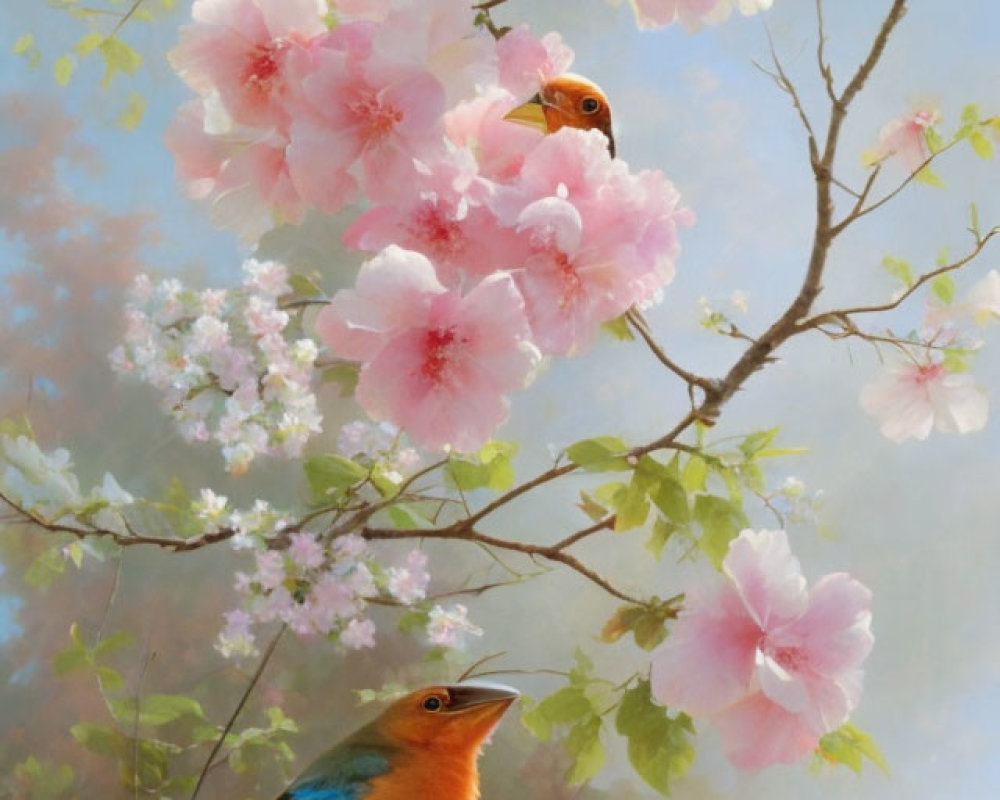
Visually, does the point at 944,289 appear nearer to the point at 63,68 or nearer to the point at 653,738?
the point at 653,738

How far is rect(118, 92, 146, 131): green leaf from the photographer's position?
35.3 inches

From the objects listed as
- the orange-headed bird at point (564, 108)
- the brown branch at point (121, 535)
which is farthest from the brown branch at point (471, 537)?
the orange-headed bird at point (564, 108)

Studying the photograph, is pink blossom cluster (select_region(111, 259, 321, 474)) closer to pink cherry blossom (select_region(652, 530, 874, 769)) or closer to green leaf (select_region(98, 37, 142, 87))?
green leaf (select_region(98, 37, 142, 87))

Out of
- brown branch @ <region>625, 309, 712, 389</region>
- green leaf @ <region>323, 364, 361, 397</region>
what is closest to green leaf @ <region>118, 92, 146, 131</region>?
green leaf @ <region>323, 364, 361, 397</region>

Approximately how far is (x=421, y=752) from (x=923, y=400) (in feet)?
1.48

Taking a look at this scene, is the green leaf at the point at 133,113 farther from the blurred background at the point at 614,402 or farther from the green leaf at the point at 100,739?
the green leaf at the point at 100,739

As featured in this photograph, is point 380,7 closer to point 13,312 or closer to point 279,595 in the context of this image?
point 279,595

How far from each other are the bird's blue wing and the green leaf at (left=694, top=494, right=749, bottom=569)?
256mm

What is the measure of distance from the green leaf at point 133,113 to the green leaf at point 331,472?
0.33 m

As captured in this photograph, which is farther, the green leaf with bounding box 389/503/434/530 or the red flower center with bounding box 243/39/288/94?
the green leaf with bounding box 389/503/434/530

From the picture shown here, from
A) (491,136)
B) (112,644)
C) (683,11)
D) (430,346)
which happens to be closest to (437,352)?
(430,346)

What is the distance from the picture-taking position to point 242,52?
408 mm

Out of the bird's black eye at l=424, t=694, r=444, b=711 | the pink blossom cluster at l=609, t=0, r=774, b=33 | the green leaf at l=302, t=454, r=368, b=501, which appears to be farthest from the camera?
the green leaf at l=302, t=454, r=368, b=501

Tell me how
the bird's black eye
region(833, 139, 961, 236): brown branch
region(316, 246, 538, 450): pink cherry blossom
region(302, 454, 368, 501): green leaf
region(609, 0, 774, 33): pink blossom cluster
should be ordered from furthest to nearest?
region(302, 454, 368, 501): green leaf, the bird's black eye, region(833, 139, 961, 236): brown branch, region(609, 0, 774, 33): pink blossom cluster, region(316, 246, 538, 450): pink cherry blossom
